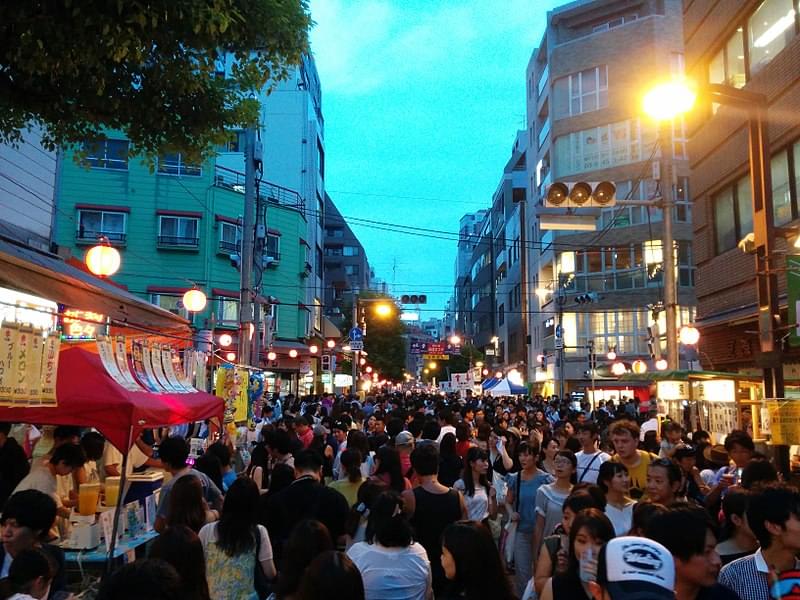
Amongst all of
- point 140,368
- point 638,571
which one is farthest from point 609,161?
point 638,571

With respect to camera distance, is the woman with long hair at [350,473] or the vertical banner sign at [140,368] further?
the vertical banner sign at [140,368]

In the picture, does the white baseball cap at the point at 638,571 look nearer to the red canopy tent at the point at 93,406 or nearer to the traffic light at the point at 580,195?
the red canopy tent at the point at 93,406

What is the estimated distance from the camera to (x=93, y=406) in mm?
6387

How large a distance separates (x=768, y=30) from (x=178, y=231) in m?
26.5

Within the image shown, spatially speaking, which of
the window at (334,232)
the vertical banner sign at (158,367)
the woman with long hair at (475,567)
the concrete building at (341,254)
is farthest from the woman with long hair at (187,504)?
the window at (334,232)

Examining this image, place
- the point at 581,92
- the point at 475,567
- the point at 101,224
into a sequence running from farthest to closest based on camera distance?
the point at 581,92
the point at 101,224
the point at 475,567

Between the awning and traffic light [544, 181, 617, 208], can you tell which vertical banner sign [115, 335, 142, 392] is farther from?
traffic light [544, 181, 617, 208]

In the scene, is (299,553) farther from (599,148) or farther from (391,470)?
(599,148)

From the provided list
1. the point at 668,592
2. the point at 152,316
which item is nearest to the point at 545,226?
the point at 152,316

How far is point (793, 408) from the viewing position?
774 centimetres

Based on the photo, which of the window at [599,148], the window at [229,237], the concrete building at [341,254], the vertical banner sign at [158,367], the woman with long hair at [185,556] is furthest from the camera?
the concrete building at [341,254]

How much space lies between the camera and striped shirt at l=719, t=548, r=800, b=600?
12.2 ft

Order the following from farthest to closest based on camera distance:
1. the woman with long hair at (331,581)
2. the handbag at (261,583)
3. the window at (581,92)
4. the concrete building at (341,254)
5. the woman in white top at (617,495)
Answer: the concrete building at (341,254) → the window at (581,92) → the woman in white top at (617,495) → the handbag at (261,583) → the woman with long hair at (331,581)

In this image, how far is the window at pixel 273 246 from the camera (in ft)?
124
